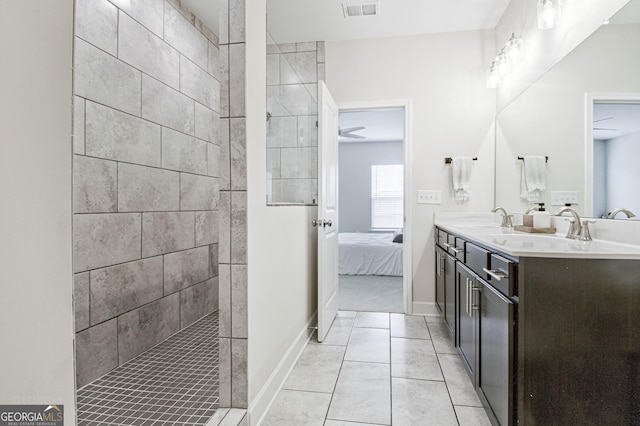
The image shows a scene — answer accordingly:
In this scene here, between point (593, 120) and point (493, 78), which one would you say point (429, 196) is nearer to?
point (493, 78)

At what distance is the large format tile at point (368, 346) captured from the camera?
2441 mm

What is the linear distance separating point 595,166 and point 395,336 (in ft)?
5.89

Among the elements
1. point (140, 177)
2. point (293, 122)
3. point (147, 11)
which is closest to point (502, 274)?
point (293, 122)

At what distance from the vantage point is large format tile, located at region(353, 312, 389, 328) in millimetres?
3123

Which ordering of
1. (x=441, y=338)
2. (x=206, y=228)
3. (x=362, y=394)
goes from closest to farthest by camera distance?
(x=362, y=394), (x=441, y=338), (x=206, y=228)

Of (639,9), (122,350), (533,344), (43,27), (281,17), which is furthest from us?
(281,17)

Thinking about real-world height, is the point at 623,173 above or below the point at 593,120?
below

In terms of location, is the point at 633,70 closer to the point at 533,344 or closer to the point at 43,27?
the point at 533,344

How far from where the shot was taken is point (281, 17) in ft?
10.0

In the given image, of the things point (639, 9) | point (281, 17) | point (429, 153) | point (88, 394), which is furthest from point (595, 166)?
point (88, 394)

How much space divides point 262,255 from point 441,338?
5.84 feet

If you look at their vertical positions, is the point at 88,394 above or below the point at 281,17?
below

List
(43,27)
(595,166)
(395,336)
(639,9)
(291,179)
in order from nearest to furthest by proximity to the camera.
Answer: (43,27), (639,9), (595,166), (291,179), (395,336)

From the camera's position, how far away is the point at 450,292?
8.39 ft
